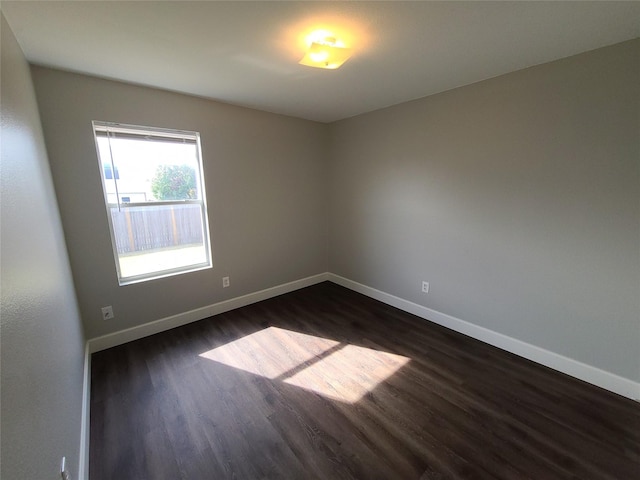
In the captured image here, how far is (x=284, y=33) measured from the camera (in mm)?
1584

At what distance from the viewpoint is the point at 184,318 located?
2932mm

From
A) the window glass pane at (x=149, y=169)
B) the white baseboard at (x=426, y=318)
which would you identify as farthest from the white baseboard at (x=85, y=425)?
the window glass pane at (x=149, y=169)

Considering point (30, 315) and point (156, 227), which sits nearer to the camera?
point (30, 315)

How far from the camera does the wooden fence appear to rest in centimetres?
250

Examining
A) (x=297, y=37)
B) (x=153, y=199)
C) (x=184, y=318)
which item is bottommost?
(x=184, y=318)

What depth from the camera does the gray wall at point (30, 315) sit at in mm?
775

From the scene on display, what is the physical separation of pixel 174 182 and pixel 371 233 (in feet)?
7.61

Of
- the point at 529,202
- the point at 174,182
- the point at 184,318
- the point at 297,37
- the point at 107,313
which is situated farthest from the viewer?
the point at 184,318

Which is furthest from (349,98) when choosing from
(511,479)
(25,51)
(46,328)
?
(511,479)

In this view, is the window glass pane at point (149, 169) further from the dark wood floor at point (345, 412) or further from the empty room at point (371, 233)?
the dark wood floor at point (345, 412)

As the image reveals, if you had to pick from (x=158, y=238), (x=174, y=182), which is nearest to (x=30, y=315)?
(x=158, y=238)

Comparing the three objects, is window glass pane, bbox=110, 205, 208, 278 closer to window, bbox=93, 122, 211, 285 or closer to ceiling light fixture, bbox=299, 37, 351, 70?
window, bbox=93, 122, 211, 285

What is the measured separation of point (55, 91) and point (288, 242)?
257 cm

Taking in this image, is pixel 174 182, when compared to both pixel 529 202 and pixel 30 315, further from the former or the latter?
pixel 529 202
